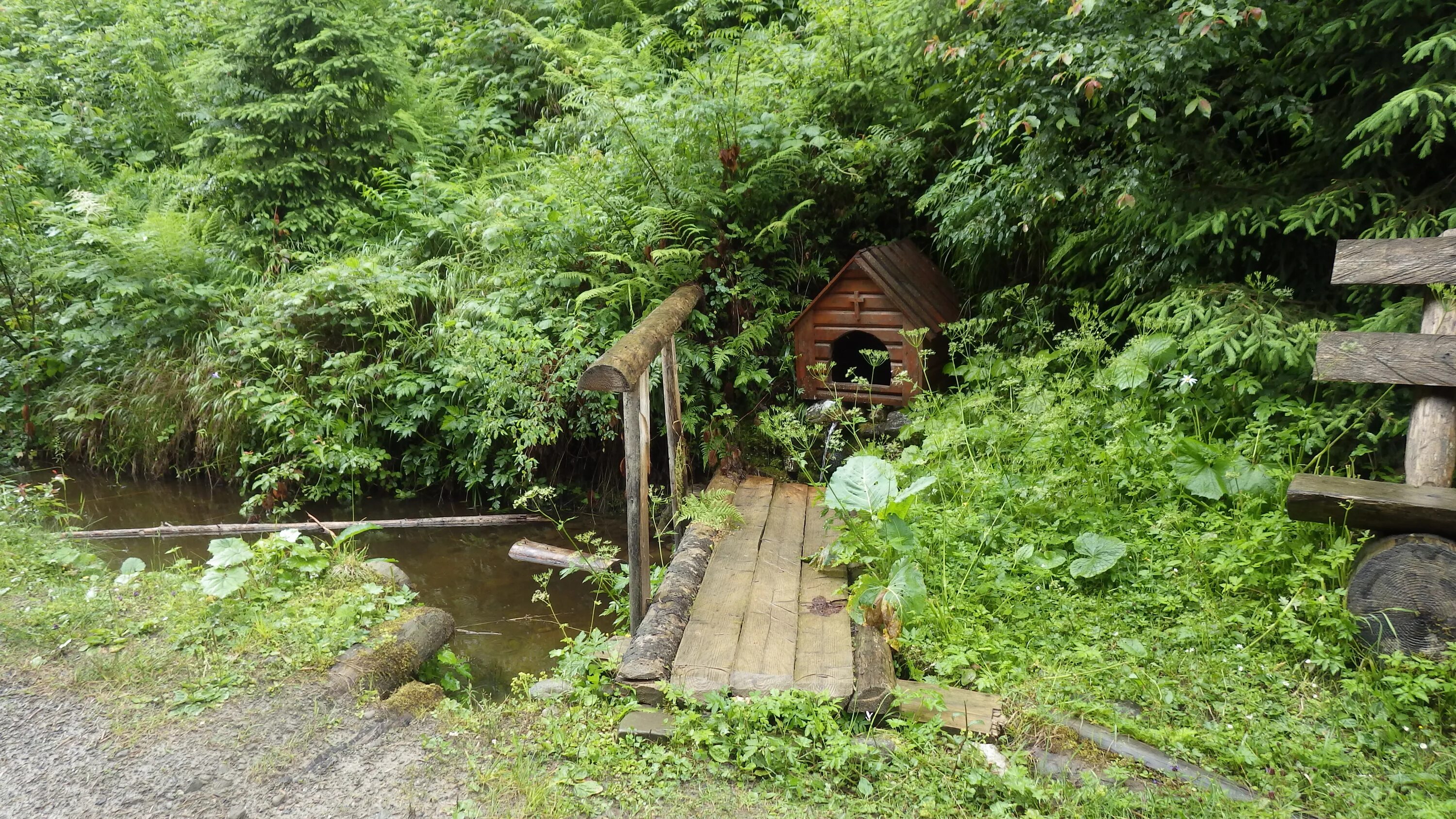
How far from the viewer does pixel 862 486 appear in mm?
4258

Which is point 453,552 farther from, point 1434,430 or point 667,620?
Answer: point 1434,430

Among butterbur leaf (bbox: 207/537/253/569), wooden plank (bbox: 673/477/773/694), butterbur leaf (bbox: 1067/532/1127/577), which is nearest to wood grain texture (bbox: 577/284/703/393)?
wooden plank (bbox: 673/477/773/694)

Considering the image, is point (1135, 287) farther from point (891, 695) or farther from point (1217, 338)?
point (891, 695)

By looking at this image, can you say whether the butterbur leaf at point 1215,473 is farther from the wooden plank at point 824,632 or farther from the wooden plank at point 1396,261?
the wooden plank at point 824,632

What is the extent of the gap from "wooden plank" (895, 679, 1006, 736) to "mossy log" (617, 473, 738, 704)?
3.26 ft

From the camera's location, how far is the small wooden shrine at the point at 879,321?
19.2ft

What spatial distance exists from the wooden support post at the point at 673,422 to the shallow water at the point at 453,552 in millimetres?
950

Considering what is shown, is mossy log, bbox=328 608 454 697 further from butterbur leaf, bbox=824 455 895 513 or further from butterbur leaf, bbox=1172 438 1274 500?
butterbur leaf, bbox=1172 438 1274 500

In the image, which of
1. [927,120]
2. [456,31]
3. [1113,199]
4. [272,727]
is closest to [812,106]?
[927,120]

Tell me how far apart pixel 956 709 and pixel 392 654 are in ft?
8.80

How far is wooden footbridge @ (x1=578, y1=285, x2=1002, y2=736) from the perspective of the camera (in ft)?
10.3

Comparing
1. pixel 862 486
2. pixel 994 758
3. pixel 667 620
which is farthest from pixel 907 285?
pixel 994 758

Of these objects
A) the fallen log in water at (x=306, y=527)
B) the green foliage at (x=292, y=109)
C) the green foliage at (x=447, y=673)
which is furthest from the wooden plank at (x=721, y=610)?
the green foliage at (x=292, y=109)

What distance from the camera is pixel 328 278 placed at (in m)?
7.03
